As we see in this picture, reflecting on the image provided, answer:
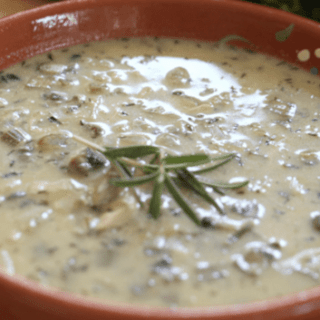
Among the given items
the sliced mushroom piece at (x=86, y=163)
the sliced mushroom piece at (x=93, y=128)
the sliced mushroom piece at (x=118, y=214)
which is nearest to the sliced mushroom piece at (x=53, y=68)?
the sliced mushroom piece at (x=93, y=128)

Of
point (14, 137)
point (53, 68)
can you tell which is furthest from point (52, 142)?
point (53, 68)

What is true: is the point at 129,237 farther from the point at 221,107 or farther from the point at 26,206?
the point at 221,107

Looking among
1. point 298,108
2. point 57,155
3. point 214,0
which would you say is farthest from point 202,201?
point 214,0

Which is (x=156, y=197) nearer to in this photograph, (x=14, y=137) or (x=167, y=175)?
(x=167, y=175)

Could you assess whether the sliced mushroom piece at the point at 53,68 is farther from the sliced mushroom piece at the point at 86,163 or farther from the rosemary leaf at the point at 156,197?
the rosemary leaf at the point at 156,197

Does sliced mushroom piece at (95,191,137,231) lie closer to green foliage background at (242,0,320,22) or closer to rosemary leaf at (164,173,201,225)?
rosemary leaf at (164,173,201,225)

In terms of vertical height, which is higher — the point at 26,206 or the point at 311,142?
the point at 311,142
